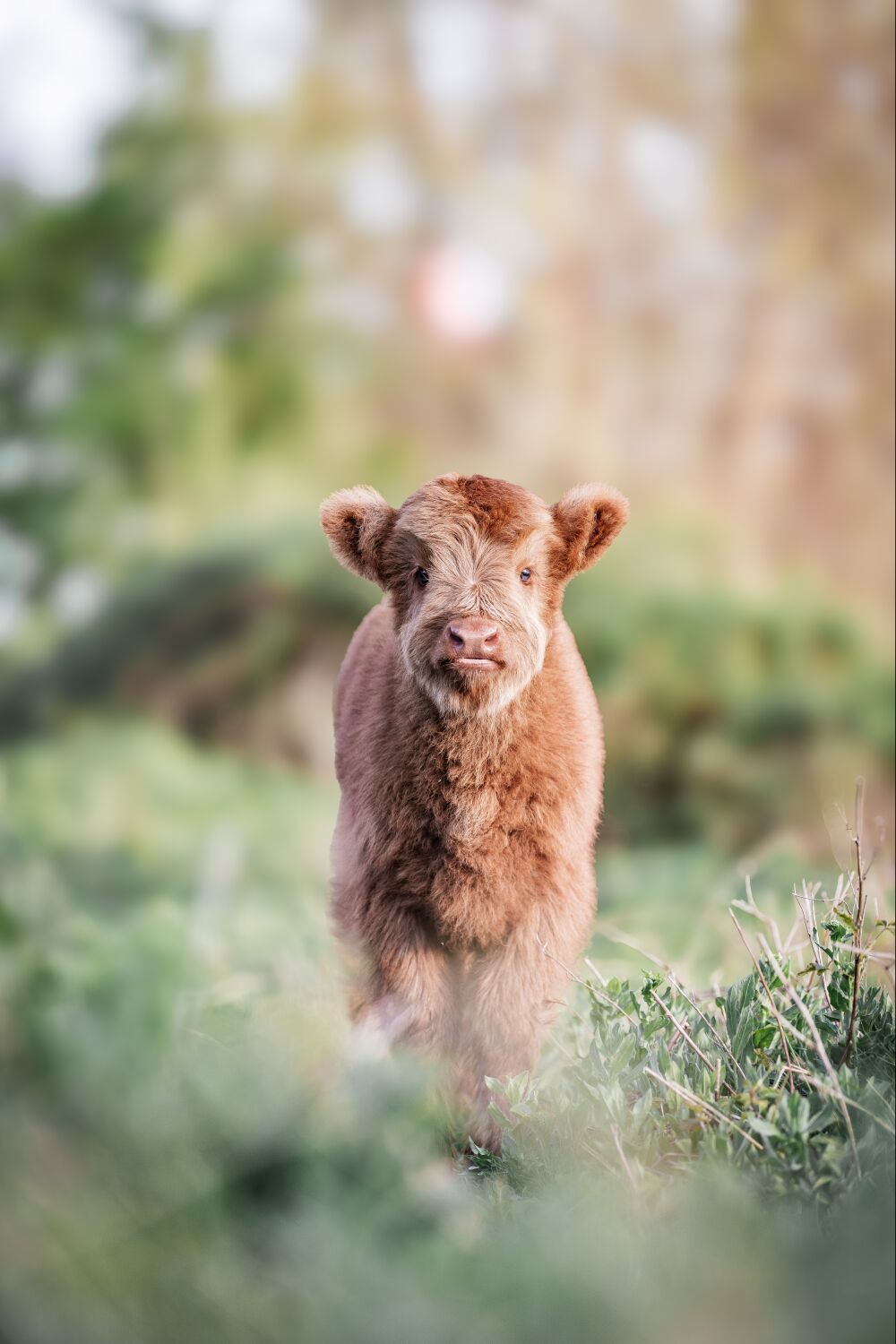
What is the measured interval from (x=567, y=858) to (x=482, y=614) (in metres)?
0.51

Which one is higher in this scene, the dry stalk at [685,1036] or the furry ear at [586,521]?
the furry ear at [586,521]

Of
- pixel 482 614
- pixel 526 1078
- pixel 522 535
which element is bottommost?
pixel 526 1078

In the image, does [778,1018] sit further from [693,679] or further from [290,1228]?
[693,679]

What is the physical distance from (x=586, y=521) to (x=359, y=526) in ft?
1.53

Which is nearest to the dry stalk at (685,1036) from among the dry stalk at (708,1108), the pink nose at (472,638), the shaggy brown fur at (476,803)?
the dry stalk at (708,1108)

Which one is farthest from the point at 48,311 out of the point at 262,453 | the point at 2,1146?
the point at 2,1146

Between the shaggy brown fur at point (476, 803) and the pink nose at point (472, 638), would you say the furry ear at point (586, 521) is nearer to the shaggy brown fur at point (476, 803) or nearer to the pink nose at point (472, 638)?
the shaggy brown fur at point (476, 803)

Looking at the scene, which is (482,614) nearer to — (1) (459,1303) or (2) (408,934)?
(2) (408,934)

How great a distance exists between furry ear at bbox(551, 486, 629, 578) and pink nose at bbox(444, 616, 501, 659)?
0.32 meters

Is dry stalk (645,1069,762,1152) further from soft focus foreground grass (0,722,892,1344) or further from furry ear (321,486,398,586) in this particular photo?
furry ear (321,486,398,586)

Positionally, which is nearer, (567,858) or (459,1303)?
(459,1303)

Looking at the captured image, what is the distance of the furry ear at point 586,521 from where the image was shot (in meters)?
2.46

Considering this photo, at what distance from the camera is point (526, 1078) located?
1.89m

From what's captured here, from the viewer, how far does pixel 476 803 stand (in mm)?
2324
